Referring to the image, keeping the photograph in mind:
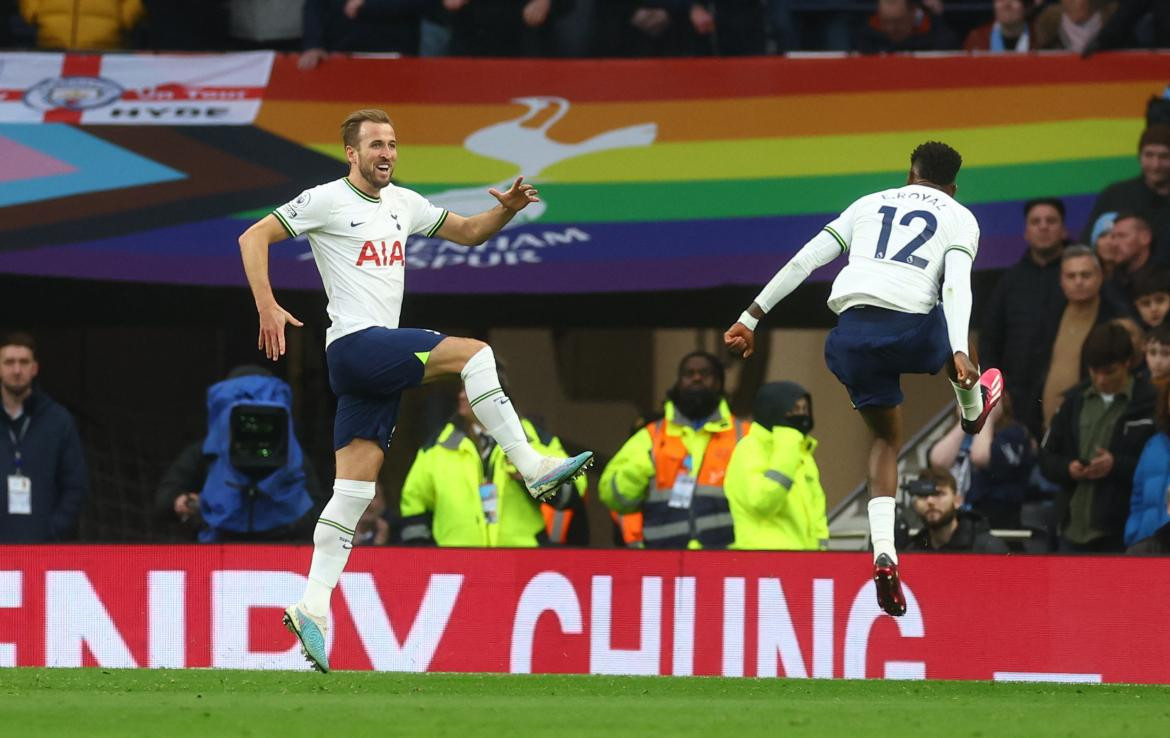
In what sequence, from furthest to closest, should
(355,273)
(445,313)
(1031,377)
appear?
1. (445,313)
2. (1031,377)
3. (355,273)

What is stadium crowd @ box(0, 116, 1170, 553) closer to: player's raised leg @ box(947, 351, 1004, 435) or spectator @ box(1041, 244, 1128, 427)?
spectator @ box(1041, 244, 1128, 427)

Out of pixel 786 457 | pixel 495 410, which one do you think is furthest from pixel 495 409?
pixel 786 457

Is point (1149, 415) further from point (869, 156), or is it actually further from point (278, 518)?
point (278, 518)

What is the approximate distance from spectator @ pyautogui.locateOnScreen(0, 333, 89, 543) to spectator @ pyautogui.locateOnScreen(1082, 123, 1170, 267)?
241 inches

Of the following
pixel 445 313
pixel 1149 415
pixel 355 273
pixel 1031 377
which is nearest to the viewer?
pixel 355 273

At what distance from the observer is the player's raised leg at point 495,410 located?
9016 millimetres

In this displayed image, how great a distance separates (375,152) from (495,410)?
1.20 m

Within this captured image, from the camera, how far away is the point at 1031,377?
41.6 feet

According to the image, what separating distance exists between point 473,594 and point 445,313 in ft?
9.41

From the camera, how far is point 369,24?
14.1 m

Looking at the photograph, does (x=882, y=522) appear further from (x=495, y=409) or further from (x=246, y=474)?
(x=246, y=474)

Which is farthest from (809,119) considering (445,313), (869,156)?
(445,313)

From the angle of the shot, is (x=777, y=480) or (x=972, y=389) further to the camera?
(x=777, y=480)

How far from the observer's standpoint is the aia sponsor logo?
916 cm
